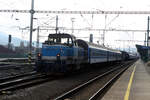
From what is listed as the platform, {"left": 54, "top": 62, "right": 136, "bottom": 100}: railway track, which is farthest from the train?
the platform

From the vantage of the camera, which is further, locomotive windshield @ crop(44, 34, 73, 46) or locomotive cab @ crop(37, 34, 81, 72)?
locomotive windshield @ crop(44, 34, 73, 46)

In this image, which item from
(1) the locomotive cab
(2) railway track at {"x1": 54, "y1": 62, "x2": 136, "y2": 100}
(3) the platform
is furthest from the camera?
(1) the locomotive cab

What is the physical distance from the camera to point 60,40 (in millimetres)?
18406

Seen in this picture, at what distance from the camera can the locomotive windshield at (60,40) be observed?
59.8ft

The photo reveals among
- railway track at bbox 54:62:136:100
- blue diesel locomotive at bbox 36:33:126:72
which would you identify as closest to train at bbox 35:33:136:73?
blue diesel locomotive at bbox 36:33:126:72

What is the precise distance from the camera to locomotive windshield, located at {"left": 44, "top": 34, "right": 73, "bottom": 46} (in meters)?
18.2

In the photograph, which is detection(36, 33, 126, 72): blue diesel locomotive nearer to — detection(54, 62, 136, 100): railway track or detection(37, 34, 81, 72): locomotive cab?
detection(37, 34, 81, 72): locomotive cab

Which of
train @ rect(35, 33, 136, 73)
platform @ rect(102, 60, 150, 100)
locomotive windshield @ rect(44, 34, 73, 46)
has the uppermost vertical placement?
locomotive windshield @ rect(44, 34, 73, 46)

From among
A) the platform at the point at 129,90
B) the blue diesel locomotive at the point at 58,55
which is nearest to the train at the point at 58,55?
the blue diesel locomotive at the point at 58,55

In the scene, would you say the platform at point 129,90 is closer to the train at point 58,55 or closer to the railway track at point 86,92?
the railway track at point 86,92

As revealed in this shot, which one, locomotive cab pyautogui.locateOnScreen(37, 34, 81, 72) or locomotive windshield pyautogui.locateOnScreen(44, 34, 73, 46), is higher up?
locomotive windshield pyautogui.locateOnScreen(44, 34, 73, 46)

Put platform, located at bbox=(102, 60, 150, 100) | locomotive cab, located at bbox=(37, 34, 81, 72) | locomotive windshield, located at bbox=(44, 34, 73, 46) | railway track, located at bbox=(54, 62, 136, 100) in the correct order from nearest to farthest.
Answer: railway track, located at bbox=(54, 62, 136, 100) < platform, located at bbox=(102, 60, 150, 100) < locomotive cab, located at bbox=(37, 34, 81, 72) < locomotive windshield, located at bbox=(44, 34, 73, 46)

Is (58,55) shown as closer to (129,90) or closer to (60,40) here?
(60,40)

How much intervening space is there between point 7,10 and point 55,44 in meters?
18.6
